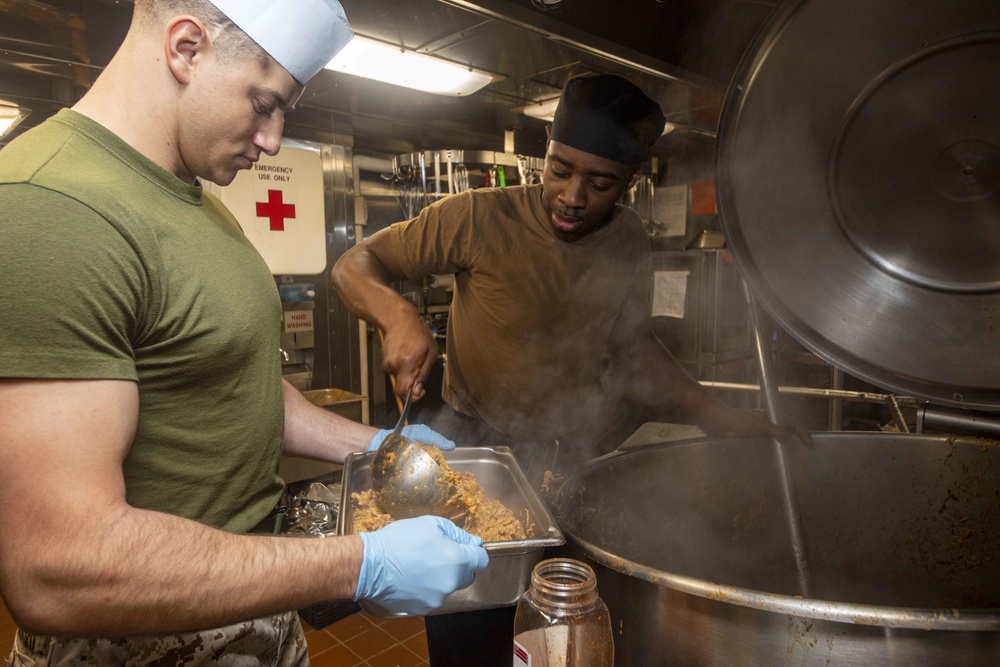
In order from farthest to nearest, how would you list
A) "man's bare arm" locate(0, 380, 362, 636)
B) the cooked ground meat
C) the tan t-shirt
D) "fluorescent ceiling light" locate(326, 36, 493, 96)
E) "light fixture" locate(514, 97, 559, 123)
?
"light fixture" locate(514, 97, 559, 123) → "fluorescent ceiling light" locate(326, 36, 493, 96) → the tan t-shirt → the cooked ground meat → "man's bare arm" locate(0, 380, 362, 636)

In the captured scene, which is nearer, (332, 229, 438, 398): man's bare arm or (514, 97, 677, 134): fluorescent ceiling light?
(332, 229, 438, 398): man's bare arm

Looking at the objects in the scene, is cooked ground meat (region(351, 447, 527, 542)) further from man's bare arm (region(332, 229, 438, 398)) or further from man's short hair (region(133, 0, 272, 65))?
man's short hair (region(133, 0, 272, 65))

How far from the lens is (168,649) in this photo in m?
0.94

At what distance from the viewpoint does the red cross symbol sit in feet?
10.7

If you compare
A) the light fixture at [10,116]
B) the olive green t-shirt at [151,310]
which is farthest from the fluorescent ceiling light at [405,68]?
the light fixture at [10,116]

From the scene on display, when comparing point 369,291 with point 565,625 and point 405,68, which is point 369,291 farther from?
point 405,68

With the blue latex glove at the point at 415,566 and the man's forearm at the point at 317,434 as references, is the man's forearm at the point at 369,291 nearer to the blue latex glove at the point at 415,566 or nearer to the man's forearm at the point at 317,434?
the man's forearm at the point at 317,434

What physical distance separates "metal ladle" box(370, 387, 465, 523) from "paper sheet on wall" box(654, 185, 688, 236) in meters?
4.50

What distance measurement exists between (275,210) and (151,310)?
269 cm

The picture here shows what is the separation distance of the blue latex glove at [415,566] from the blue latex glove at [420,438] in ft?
1.49

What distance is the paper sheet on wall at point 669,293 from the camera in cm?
450

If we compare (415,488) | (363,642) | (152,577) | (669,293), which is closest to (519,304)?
(415,488)

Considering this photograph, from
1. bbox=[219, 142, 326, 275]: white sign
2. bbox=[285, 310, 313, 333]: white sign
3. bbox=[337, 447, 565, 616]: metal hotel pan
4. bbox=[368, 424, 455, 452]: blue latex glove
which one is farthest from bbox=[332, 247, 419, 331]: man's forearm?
bbox=[285, 310, 313, 333]: white sign

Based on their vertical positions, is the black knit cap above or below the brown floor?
above
